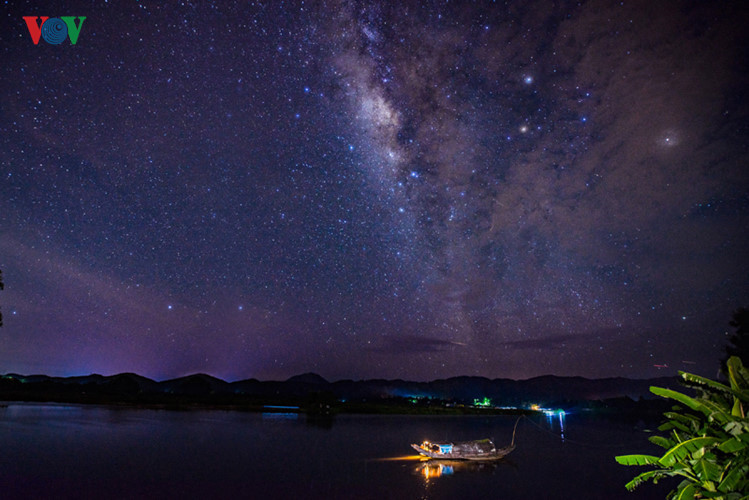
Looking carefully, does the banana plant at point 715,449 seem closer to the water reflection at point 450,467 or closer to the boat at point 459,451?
the water reflection at point 450,467

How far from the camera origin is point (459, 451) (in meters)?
41.6

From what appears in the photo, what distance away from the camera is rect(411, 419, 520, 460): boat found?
1593 inches

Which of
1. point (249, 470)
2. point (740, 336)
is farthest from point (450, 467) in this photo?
point (740, 336)

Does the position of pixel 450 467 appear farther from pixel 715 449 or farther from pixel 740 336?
pixel 715 449

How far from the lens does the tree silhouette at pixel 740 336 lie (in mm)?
33562

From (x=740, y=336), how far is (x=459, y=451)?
Answer: 28009 mm

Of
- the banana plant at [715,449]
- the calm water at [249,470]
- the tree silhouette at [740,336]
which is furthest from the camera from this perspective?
the tree silhouette at [740,336]

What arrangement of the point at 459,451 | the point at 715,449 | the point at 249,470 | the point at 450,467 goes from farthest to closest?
the point at 459,451, the point at 450,467, the point at 249,470, the point at 715,449

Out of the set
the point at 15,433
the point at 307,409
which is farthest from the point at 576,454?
the point at 307,409

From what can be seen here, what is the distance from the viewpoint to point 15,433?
3988 cm

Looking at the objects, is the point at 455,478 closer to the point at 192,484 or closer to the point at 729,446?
the point at 192,484

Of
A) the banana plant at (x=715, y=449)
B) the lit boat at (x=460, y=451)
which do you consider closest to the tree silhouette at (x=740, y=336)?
the lit boat at (x=460, y=451)

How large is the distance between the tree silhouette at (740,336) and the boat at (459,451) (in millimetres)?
23151

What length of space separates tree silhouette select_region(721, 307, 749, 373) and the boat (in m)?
23.2
